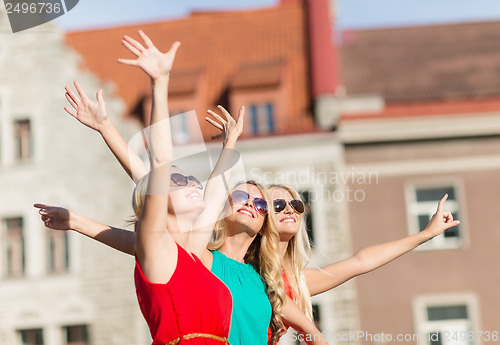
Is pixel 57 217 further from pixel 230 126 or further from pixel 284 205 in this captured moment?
pixel 284 205

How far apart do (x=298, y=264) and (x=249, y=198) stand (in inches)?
22.8

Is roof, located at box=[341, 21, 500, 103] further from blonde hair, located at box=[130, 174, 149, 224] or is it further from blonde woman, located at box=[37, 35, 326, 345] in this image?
blonde hair, located at box=[130, 174, 149, 224]

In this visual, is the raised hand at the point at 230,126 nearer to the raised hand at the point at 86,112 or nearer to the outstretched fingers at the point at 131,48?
the raised hand at the point at 86,112

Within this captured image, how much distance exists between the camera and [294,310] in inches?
130

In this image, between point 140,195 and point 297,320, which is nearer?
point 140,195

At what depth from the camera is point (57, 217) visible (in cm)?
318

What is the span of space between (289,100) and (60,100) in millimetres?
5456

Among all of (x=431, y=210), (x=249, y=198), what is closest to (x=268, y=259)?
(x=249, y=198)

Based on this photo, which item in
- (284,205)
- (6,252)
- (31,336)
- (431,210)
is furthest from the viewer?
(6,252)

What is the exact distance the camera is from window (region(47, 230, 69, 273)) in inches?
653

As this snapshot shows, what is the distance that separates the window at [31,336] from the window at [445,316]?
330 inches

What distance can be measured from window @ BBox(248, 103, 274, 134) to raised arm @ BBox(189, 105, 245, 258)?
13.2 metres

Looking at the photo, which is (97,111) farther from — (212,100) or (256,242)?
(212,100)

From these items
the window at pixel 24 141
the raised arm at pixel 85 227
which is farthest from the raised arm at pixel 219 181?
the window at pixel 24 141
